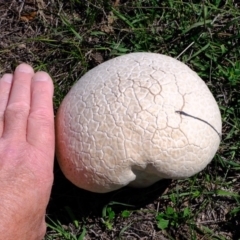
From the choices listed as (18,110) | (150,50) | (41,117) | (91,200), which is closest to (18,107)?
(18,110)

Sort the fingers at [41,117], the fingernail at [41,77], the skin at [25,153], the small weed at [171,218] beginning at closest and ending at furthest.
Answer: the skin at [25,153], the fingers at [41,117], the fingernail at [41,77], the small weed at [171,218]

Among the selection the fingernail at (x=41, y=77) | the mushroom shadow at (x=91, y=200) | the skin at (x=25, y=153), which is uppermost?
the fingernail at (x=41, y=77)

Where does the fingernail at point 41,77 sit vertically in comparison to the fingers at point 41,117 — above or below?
above

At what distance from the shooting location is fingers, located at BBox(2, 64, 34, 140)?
2766mm

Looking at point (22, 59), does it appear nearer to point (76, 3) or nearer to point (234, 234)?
point (76, 3)

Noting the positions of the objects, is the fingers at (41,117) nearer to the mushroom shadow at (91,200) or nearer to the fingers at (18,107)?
the fingers at (18,107)

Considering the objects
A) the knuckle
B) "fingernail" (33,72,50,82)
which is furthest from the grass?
the knuckle

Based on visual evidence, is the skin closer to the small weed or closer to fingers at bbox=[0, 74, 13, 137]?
fingers at bbox=[0, 74, 13, 137]

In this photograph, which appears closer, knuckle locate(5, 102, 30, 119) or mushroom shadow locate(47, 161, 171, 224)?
knuckle locate(5, 102, 30, 119)

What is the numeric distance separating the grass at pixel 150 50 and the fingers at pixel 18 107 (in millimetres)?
493

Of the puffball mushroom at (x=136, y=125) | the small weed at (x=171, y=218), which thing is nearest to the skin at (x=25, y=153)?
the puffball mushroom at (x=136, y=125)

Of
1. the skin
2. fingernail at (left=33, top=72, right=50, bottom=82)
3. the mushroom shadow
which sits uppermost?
fingernail at (left=33, top=72, right=50, bottom=82)

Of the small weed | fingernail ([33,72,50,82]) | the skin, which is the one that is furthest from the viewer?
the small weed

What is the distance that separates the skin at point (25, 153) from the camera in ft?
8.41
